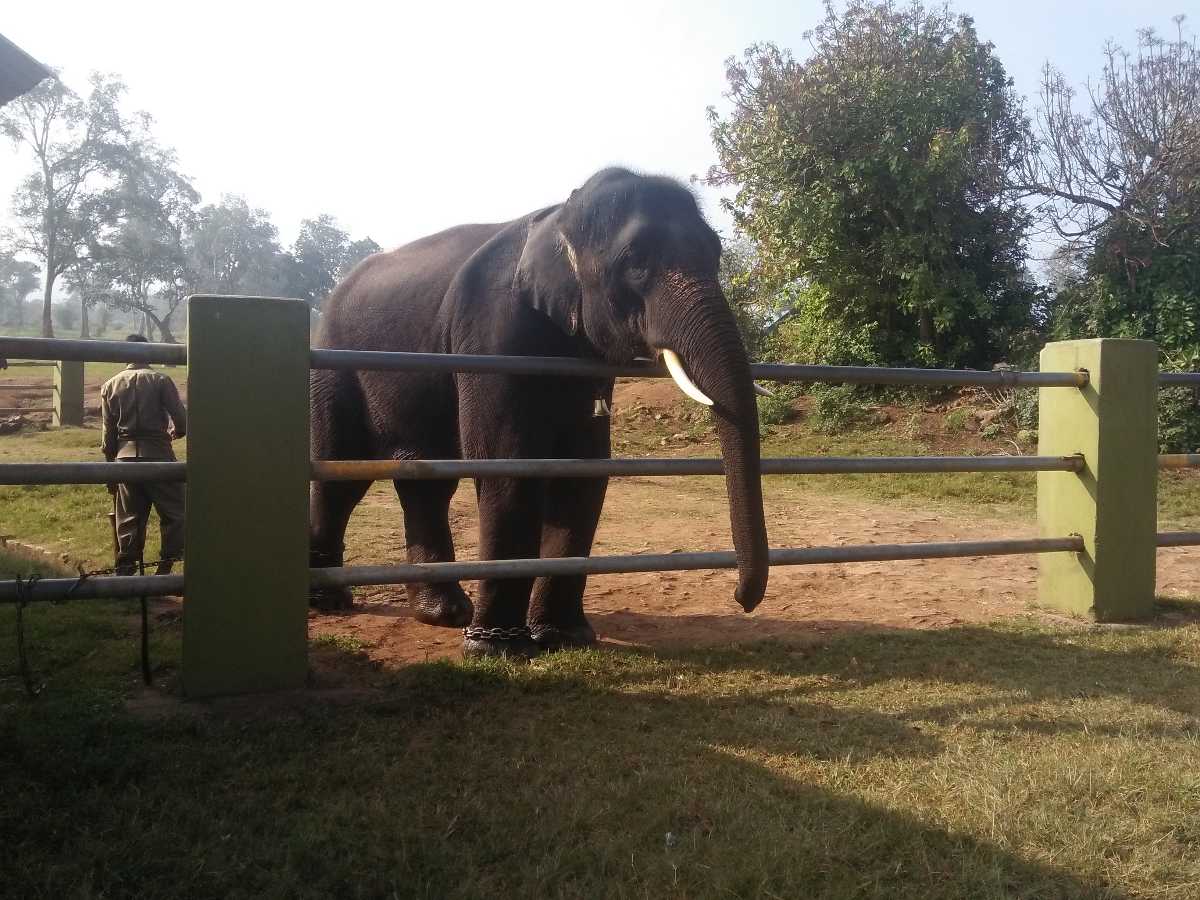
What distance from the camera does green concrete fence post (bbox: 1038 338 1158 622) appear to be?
538 cm

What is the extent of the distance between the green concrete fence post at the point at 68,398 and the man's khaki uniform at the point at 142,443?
12.6 meters

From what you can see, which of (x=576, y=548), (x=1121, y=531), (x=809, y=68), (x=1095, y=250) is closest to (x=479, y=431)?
(x=576, y=548)

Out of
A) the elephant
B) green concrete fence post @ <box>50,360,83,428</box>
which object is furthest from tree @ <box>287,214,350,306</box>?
the elephant

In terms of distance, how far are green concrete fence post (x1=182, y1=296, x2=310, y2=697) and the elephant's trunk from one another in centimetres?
152

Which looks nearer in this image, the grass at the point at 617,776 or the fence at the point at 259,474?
the grass at the point at 617,776

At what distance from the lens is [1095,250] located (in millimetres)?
16125

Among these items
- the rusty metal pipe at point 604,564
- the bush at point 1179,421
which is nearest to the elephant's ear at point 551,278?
the rusty metal pipe at point 604,564

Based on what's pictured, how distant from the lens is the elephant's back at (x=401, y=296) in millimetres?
5598

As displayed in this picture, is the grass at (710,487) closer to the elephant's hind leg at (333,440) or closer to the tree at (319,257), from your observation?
the elephant's hind leg at (333,440)

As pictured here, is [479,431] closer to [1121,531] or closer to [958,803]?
[958,803]

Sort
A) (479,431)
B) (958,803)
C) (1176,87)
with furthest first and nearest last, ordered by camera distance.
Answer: (1176,87) < (479,431) < (958,803)

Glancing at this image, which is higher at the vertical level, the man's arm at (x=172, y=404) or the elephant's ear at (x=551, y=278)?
the elephant's ear at (x=551, y=278)

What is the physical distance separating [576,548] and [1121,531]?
3.11 metres

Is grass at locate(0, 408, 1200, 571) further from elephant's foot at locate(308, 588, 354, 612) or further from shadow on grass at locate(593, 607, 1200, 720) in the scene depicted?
shadow on grass at locate(593, 607, 1200, 720)
